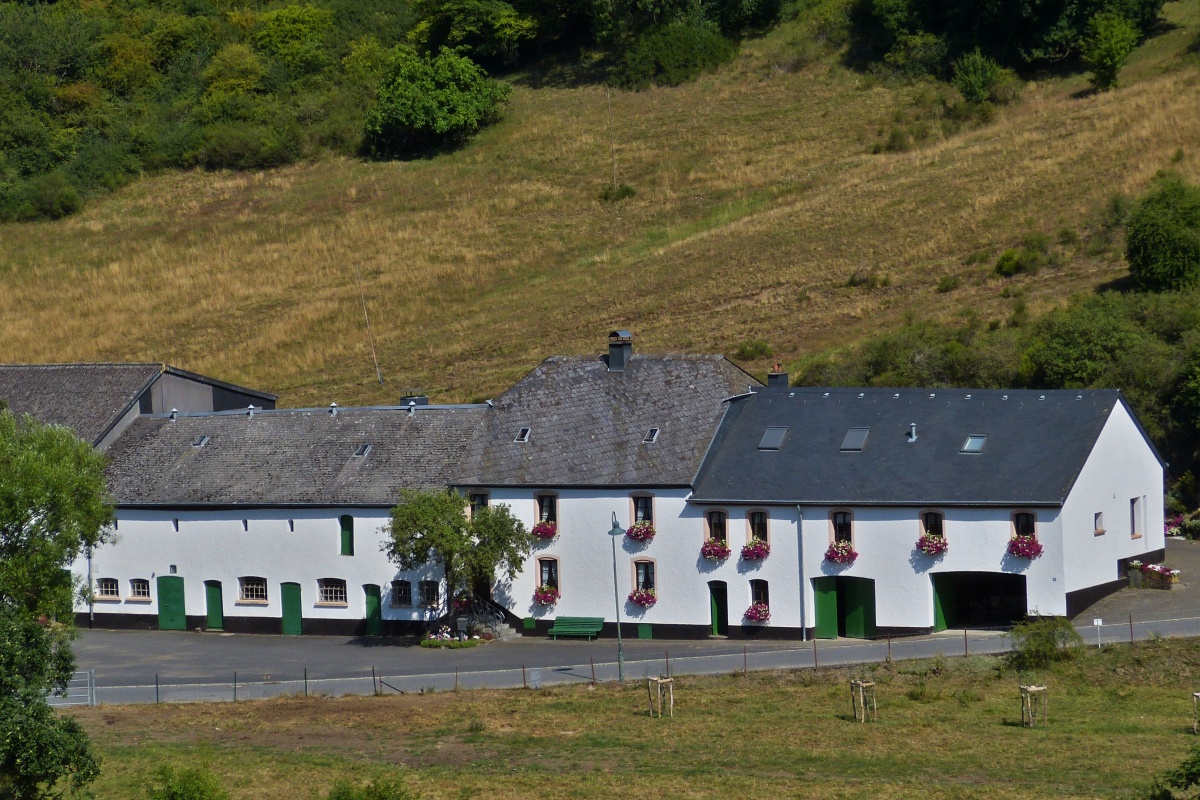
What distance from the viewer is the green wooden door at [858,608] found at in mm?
42875

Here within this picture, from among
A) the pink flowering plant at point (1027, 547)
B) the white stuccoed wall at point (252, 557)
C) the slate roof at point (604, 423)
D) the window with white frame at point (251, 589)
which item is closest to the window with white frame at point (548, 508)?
the slate roof at point (604, 423)

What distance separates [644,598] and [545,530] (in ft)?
11.1

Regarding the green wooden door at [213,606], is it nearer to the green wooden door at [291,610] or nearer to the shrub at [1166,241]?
the green wooden door at [291,610]

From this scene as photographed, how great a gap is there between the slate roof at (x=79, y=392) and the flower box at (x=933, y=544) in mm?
26499

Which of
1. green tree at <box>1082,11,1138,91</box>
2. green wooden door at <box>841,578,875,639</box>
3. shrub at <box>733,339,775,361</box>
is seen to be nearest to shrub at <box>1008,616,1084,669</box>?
green wooden door at <box>841,578,875,639</box>

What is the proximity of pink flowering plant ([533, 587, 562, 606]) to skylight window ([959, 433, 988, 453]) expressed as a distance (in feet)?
38.9

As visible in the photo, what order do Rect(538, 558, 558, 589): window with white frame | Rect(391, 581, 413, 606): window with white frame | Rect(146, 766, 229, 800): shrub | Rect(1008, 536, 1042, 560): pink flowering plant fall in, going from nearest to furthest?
Rect(146, 766, 229, 800): shrub < Rect(1008, 536, 1042, 560): pink flowering plant < Rect(538, 558, 558, 589): window with white frame < Rect(391, 581, 413, 606): window with white frame

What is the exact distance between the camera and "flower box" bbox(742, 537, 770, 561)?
43.6 meters

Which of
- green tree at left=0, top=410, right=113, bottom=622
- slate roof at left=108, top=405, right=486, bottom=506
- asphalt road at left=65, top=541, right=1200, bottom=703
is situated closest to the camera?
green tree at left=0, top=410, right=113, bottom=622

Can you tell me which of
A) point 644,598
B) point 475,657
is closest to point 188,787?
point 475,657

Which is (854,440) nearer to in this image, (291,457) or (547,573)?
(547,573)

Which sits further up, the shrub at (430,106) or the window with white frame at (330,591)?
the shrub at (430,106)

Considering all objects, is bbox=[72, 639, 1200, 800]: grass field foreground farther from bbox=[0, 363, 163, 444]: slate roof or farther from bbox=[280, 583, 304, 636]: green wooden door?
bbox=[0, 363, 163, 444]: slate roof

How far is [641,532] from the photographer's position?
4469cm
